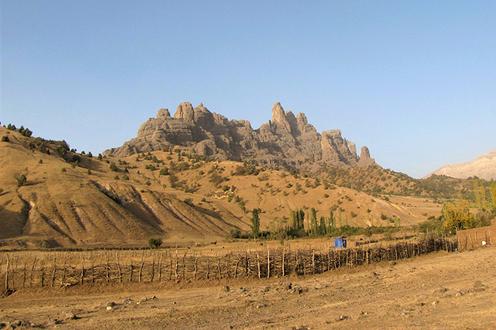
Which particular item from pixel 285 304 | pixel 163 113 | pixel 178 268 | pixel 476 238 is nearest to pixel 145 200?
pixel 476 238

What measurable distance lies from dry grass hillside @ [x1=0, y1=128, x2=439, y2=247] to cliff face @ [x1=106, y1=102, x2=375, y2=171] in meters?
23.9

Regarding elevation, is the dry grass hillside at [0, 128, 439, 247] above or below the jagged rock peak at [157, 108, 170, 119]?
below

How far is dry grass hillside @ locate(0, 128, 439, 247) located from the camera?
56562 mm

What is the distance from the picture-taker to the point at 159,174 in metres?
109

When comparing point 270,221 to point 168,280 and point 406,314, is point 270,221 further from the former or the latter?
point 406,314

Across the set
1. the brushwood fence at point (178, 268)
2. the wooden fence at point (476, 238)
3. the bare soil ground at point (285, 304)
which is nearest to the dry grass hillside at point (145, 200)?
the brushwood fence at point (178, 268)

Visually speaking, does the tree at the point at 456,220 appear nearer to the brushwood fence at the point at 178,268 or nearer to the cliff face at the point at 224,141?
the brushwood fence at the point at 178,268

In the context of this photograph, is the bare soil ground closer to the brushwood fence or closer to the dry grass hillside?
the brushwood fence

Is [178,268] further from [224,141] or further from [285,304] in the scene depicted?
[224,141]

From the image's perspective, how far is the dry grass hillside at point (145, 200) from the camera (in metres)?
56.6

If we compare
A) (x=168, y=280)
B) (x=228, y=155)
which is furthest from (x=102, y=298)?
(x=228, y=155)

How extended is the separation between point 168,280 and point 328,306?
11.3m

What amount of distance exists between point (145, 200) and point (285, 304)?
55.3 m

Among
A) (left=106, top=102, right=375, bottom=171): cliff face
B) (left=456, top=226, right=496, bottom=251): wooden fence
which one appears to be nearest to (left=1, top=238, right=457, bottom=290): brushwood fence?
(left=456, top=226, right=496, bottom=251): wooden fence
